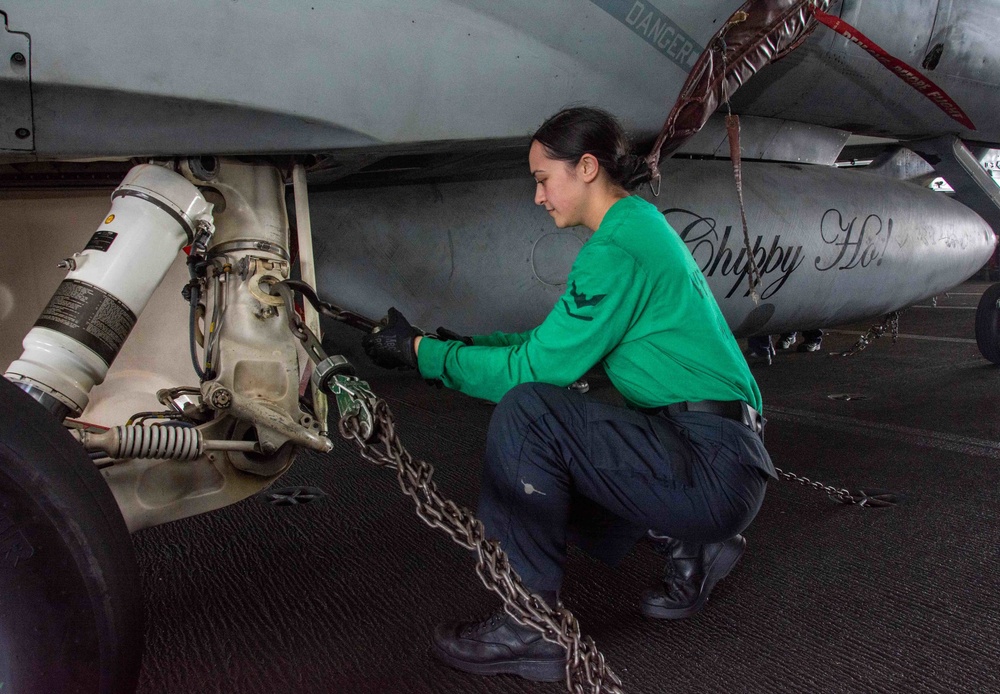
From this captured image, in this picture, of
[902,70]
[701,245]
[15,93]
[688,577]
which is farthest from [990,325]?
[15,93]

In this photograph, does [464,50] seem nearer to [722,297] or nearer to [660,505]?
[660,505]

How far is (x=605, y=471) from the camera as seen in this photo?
3.77 ft

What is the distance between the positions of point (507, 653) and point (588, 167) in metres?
0.81

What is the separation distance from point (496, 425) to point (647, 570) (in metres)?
0.60

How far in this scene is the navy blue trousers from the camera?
114cm

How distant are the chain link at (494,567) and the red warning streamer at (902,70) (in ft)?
4.99

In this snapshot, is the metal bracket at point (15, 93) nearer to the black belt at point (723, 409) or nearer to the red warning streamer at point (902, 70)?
the black belt at point (723, 409)

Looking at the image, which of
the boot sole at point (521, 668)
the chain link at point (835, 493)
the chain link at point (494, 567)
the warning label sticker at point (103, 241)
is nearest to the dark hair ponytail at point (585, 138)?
the chain link at point (494, 567)

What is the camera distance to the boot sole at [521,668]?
1.19m

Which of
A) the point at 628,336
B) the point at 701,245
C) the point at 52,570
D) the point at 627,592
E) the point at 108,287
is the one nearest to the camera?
the point at 52,570

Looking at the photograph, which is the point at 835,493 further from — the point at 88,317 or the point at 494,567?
the point at 88,317

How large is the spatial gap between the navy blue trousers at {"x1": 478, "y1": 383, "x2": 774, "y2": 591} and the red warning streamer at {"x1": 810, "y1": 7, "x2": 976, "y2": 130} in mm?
1255

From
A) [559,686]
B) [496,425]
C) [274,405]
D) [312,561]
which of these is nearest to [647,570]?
[559,686]

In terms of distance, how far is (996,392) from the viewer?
3.11m
